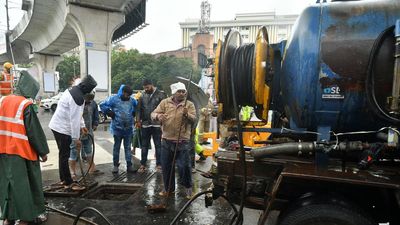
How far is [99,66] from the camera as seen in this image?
48.6ft

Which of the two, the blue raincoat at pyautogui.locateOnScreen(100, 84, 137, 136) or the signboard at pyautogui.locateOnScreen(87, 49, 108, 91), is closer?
the blue raincoat at pyautogui.locateOnScreen(100, 84, 137, 136)

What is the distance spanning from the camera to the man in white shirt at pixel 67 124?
4.64m

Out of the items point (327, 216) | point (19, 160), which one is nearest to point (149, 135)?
point (19, 160)

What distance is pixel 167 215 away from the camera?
3.91 meters

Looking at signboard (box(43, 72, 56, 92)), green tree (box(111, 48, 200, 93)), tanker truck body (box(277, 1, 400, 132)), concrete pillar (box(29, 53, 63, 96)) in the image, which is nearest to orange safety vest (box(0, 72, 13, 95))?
tanker truck body (box(277, 1, 400, 132))

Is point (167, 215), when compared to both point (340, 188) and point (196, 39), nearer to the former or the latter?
point (340, 188)

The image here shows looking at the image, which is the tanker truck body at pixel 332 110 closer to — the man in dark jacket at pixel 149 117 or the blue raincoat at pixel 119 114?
the man in dark jacket at pixel 149 117

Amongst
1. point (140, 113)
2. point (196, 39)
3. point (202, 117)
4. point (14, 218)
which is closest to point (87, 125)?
point (140, 113)

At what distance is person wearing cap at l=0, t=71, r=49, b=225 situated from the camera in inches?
134

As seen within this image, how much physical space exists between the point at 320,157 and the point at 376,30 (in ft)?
3.56

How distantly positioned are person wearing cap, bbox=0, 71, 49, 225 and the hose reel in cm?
221

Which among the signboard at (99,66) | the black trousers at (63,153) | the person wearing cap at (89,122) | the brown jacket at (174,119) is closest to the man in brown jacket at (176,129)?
the brown jacket at (174,119)

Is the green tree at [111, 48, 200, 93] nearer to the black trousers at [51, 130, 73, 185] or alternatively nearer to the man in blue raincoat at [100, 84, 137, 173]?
the man in blue raincoat at [100, 84, 137, 173]

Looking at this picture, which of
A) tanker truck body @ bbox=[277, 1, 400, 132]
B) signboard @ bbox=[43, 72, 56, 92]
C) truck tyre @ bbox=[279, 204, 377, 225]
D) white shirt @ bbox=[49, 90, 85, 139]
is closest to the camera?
truck tyre @ bbox=[279, 204, 377, 225]
